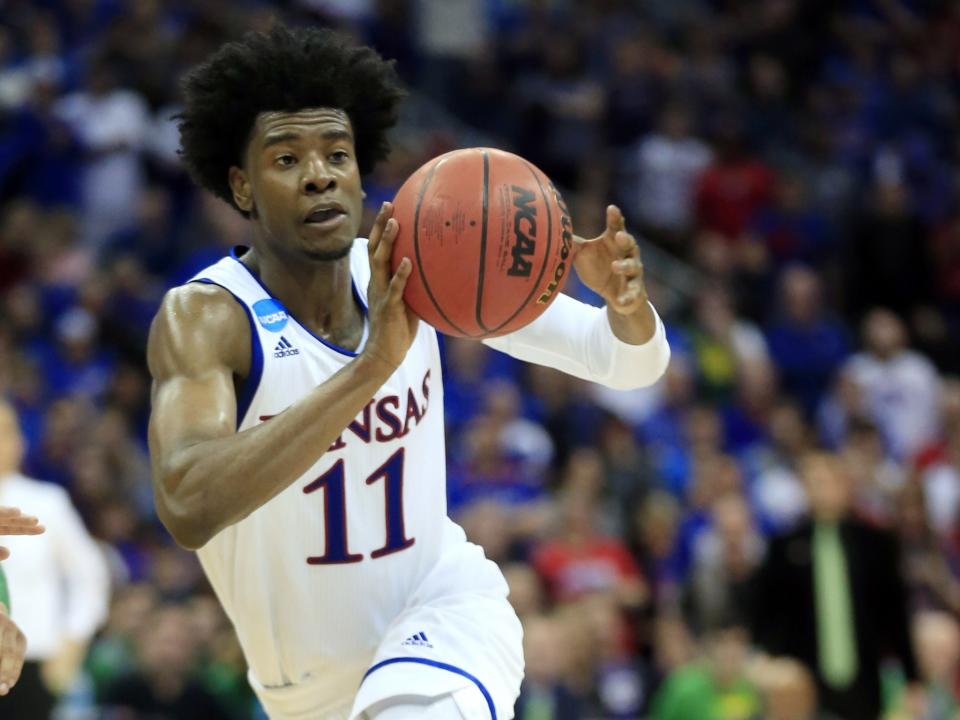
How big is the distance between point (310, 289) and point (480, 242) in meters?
0.71

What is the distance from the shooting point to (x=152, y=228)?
1175 cm

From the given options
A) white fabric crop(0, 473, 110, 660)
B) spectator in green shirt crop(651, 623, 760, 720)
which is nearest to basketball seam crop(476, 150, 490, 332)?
white fabric crop(0, 473, 110, 660)

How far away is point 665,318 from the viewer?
43.9 ft

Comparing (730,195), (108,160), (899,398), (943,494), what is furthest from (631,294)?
(730,195)

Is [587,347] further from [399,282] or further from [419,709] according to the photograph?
[419,709]

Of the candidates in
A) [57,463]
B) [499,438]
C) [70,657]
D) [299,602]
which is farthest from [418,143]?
[299,602]

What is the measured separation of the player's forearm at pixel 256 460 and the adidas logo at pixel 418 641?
678mm

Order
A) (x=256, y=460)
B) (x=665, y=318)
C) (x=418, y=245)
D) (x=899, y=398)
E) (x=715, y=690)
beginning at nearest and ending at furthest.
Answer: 1. (x=256, y=460)
2. (x=418, y=245)
3. (x=715, y=690)
4. (x=899, y=398)
5. (x=665, y=318)

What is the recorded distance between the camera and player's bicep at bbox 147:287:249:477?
413 centimetres

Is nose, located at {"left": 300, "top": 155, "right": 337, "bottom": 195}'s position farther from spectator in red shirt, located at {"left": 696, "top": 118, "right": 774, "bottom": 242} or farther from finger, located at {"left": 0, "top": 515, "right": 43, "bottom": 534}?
spectator in red shirt, located at {"left": 696, "top": 118, "right": 774, "bottom": 242}

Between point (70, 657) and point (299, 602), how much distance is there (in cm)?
362

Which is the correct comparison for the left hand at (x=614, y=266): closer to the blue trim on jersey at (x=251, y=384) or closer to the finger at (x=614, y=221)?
the finger at (x=614, y=221)

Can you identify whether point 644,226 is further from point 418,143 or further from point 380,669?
point 380,669

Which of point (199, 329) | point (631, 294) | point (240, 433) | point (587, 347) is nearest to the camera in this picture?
point (240, 433)
